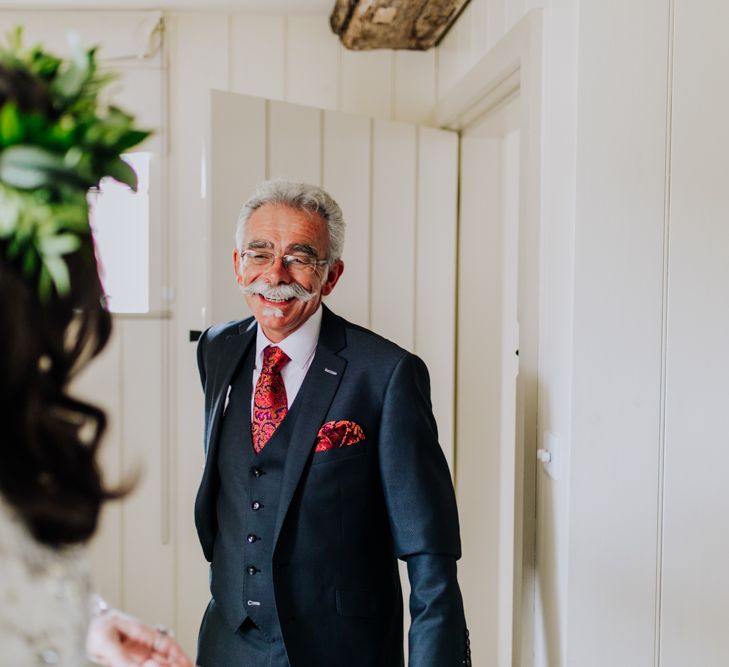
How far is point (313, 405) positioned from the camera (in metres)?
1.51

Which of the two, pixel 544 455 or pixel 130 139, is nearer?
pixel 130 139

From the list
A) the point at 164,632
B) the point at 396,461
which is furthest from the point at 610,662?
the point at 164,632

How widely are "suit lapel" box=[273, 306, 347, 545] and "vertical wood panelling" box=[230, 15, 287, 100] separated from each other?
60.5 inches

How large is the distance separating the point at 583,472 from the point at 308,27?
6.41 ft

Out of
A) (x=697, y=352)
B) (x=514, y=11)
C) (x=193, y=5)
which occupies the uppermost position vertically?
(x=193, y=5)

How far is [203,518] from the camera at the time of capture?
63.4 inches

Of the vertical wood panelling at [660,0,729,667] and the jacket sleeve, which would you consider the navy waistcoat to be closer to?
the jacket sleeve

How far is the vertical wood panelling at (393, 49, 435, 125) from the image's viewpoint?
112 inches

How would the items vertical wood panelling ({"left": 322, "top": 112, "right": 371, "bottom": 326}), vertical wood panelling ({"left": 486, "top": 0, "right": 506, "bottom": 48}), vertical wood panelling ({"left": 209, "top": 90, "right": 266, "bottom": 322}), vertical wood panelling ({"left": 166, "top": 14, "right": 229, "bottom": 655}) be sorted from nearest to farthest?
vertical wood panelling ({"left": 486, "top": 0, "right": 506, "bottom": 48}) < vertical wood panelling ({"left": 209, "top": 90, "right": 266, "bottom": 322}) < vertical wood panelling ({"left": 322, "top": 112, "right": 371, "bottom": 326}) < vertical wood panelling ({"left": 166, "top": 14, "right": 229, "bottom": 655})

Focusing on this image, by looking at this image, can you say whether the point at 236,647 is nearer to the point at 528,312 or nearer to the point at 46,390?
the point at 528,312

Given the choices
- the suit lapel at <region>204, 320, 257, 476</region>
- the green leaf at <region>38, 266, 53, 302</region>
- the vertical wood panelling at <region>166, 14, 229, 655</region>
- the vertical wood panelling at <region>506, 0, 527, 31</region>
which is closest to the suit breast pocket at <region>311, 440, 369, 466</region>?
the suit lapel at <region>204, 320, 257, 476</region>

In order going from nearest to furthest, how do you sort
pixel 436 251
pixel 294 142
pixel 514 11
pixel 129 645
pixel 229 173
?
pixel 129 645 → pixel 514 11 → pixel 229 173 → pixel 294 142 → pixel 436 251

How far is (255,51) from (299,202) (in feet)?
4.80

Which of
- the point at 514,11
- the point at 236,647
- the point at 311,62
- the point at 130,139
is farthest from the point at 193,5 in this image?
the point at 130,139
